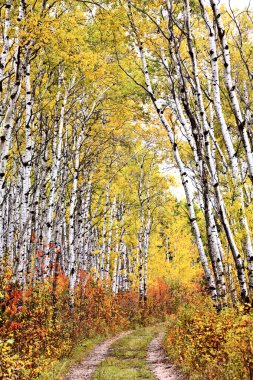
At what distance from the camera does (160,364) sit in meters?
8.23

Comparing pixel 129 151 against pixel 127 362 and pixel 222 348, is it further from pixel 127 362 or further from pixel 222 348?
pixel 222 348

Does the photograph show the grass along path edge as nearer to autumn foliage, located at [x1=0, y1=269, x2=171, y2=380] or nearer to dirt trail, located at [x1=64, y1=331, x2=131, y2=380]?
dirt trail, located at [x1=64, y1=331, x2=131, y2=380]

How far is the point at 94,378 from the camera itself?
6.94m

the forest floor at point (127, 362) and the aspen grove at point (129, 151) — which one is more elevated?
the aspen grove at point (129, 151)

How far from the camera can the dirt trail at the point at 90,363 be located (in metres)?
7.29

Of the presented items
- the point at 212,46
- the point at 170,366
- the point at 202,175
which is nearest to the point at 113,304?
the point at 170,366

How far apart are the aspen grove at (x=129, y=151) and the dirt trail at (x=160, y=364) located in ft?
0.78

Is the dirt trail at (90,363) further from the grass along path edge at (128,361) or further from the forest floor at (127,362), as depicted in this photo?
the grass along path edge at (128,361)

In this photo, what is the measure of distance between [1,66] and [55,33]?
5.64ft

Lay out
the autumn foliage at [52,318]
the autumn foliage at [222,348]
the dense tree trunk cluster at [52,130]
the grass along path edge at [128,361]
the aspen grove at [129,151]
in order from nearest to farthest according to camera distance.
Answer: the autumn foliage at [222,348] < the autumn foliage at [52,318] < the aspen grove at [129,151] < the grass along path edge at [128,361] < the dense tree trunk cluster at [52,130]

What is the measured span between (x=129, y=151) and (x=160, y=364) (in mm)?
11282

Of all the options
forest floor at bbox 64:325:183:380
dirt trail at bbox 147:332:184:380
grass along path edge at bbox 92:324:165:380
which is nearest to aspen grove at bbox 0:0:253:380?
dirt trail at bbox 147:332:184:380

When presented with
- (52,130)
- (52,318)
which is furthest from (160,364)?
(52,130)

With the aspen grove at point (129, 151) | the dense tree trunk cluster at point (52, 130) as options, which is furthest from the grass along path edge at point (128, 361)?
the dense tree trunk cluster at point (52, 130)
